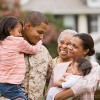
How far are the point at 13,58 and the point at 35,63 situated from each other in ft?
0.72

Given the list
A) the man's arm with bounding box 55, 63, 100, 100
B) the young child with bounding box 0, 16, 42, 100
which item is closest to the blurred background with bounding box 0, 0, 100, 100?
the young child with bounding box 0, 16, 42, 100

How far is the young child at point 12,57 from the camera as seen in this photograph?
514cm

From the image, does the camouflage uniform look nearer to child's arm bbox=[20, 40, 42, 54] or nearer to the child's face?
child's arm bbox=[20, 40, 42, 54]

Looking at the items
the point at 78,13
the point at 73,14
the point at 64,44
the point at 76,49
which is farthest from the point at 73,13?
the point at 76,49

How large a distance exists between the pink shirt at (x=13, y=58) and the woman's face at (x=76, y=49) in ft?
1.05

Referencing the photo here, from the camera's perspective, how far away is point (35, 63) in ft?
17.4

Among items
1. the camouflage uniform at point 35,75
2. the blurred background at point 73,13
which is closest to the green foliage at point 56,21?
the blurred background at point 73,13

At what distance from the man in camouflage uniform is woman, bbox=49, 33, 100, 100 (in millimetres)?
124

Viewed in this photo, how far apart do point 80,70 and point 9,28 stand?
2.38 ft

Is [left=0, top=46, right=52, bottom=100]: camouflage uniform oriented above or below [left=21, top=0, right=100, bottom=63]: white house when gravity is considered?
above

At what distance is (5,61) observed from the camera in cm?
520

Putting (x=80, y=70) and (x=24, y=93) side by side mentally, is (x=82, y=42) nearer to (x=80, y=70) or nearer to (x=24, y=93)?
(x=80, y=70)

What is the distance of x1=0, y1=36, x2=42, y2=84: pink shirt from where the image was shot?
5.15 m

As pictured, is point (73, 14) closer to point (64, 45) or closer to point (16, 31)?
point (64, 45)
